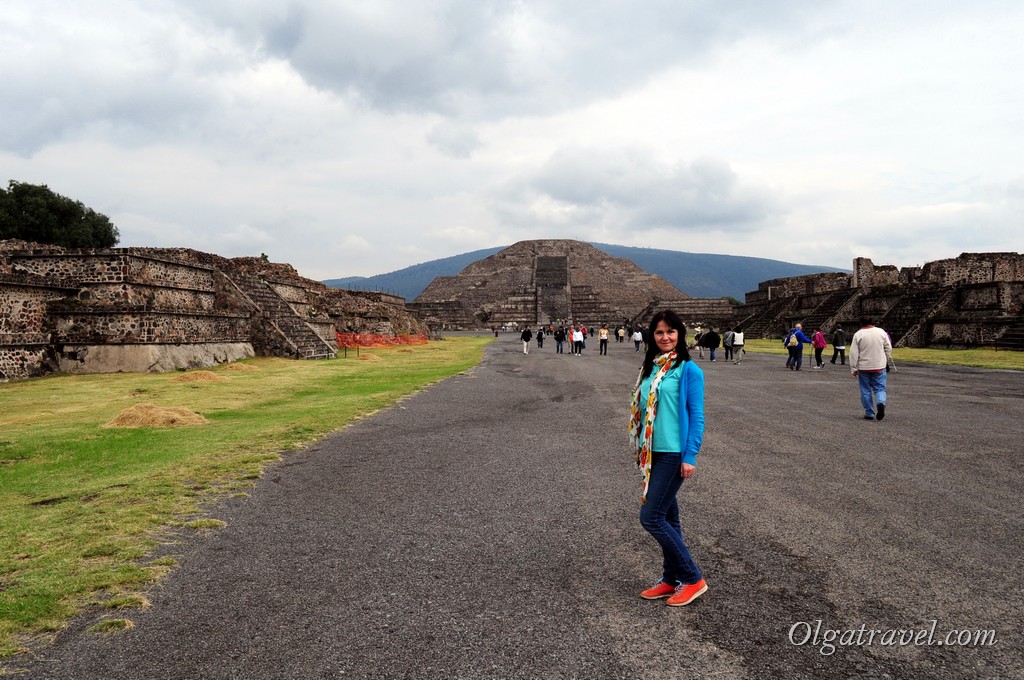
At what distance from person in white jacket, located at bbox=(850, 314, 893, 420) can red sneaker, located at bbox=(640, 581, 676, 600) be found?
781 centimetres

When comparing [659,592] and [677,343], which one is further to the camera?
[677,343]

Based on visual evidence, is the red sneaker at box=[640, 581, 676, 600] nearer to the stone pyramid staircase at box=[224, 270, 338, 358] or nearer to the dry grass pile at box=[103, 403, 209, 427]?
the dry grass pile at box=[103, 403, 209, 427]

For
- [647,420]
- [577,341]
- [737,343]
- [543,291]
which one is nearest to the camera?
[647,420]

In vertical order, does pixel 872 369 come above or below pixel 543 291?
below

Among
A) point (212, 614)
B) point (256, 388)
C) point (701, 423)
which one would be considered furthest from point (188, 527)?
point (256, 388)

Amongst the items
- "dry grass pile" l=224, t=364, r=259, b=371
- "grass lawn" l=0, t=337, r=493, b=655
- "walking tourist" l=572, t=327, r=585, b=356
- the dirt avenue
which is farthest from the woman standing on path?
"walking tourist" l=572, t=327, r=585, b=356

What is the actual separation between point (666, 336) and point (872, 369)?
7.79 m

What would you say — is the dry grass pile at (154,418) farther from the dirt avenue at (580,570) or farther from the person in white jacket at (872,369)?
the person in white jacket at (872,369)

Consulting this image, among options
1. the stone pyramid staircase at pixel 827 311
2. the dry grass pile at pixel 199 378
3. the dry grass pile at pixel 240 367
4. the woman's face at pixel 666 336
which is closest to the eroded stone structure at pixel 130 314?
the dry grass pile at pixel 240 367

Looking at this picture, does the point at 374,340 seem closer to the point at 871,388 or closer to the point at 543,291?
the point at 871,388

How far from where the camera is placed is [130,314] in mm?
19953

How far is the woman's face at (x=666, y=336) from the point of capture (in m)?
3.95

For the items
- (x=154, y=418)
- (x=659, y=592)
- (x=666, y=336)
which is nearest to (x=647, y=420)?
(x=666, y=336)

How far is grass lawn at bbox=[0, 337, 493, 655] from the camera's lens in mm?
3861
